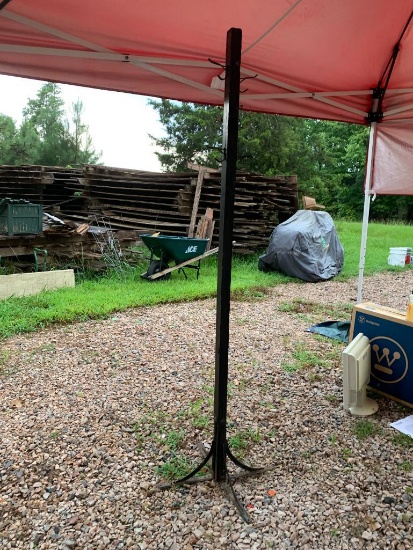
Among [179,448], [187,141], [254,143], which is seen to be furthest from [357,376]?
[187,141]

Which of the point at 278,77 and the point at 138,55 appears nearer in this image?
the point at 138,55

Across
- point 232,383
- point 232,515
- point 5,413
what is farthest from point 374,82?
point 5,413

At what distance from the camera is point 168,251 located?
7102mm

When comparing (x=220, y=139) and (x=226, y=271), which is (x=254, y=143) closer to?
(x=220, y=139)

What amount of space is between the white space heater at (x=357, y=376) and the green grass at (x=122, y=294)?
10.1 feet

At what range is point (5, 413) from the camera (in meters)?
2.94

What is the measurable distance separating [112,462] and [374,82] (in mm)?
3708

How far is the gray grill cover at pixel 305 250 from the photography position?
324 inches

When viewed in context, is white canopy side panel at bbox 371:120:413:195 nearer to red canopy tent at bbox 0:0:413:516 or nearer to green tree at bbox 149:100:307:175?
red canopy tent at bbox 0:0:413:516

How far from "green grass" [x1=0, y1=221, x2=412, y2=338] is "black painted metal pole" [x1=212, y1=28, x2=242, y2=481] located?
3263 mm

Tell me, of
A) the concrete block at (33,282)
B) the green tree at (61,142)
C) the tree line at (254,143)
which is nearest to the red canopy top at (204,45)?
the concrete block at (33,282)

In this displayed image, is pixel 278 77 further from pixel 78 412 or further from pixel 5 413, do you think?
pixel 5 413

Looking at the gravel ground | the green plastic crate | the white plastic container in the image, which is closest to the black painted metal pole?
the gravel ground

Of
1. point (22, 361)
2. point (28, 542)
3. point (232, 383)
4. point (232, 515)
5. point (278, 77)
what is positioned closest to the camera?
point (28, 542)
